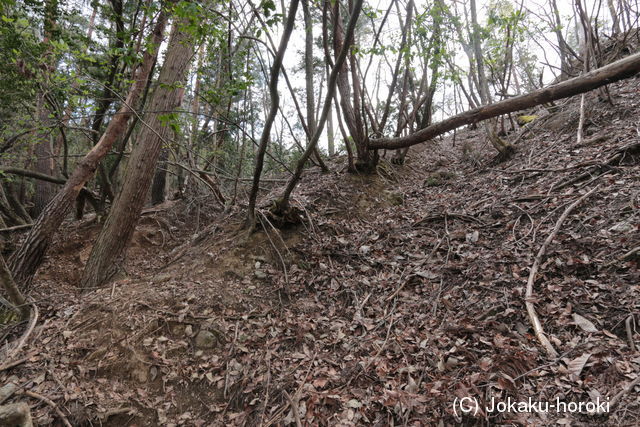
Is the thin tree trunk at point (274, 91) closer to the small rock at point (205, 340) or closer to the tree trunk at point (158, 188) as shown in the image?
the small rock at point (205, 340)

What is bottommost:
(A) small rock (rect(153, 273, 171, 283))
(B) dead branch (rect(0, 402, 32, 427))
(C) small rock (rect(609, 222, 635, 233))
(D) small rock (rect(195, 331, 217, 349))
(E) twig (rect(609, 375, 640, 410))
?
(E) twig (rect(609, 375, 640, 410))

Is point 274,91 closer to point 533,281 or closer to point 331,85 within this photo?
point 331,85

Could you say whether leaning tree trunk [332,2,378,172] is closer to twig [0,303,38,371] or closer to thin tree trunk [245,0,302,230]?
thin tree trunk [245,0,302,230]

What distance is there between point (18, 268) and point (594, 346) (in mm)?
6621

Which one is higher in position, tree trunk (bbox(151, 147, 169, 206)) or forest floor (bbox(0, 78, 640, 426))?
tree trunk (bbox(151, 147, 169, 206))

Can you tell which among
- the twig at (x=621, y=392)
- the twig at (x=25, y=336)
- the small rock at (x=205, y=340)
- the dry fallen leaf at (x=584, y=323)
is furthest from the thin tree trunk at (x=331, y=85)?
the twig at (x=621, y=392)

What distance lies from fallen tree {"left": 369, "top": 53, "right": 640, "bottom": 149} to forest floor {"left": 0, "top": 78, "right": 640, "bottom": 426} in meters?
1.19

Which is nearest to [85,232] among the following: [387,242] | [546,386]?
[387,242]

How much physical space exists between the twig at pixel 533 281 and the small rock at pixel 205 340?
2970mm

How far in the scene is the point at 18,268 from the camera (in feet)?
14.1

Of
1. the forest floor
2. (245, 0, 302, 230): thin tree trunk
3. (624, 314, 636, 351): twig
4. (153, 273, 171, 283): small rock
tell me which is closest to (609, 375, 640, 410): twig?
the forest floor

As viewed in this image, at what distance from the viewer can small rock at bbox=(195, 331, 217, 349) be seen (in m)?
3.15

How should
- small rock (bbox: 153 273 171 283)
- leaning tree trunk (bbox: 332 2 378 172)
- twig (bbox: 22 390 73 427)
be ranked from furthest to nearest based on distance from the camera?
1. leaning tree trunk (bbox: 332 2 378 172)
2. small rock (bbox: 153 273 171 283)
3. twig (bbox: 22 390 73 427)

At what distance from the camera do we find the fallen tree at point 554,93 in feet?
10.4
